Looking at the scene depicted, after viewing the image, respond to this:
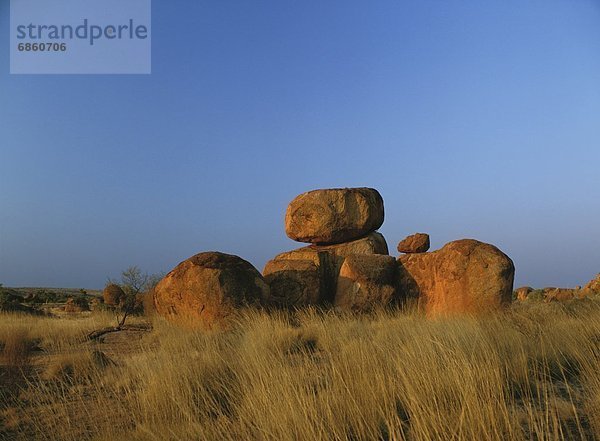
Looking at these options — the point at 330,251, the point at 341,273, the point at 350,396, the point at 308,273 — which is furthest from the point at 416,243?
the point at 350,396

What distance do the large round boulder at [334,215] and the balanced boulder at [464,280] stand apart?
2777 millimetres

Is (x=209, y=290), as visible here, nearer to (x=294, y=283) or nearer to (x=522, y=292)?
(x=294, y=283)

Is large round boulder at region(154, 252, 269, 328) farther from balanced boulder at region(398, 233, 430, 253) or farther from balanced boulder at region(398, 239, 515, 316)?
balanced boulder at region(398, 233, 430, 253)

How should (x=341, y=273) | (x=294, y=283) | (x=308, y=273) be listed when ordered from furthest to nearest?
(x=341, y=273)
(x=308, y=273)
(x=294, y=283)

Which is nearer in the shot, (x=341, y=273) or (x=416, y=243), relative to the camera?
(x=341, y=273)

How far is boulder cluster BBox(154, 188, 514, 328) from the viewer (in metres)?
11.5

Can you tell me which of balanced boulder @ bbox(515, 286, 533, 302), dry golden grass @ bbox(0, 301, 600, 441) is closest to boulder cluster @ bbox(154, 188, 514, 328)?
dry golden grass @ bbox(0, 301, 600, 441)

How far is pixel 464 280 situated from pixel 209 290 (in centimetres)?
675

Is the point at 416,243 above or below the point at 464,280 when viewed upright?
above

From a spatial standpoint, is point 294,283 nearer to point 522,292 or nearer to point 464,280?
point 464,280

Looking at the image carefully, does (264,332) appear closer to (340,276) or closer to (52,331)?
(340,276)

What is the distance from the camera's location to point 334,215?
15.8m

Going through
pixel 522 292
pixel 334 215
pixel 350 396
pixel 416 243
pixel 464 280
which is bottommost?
pixel 522 292

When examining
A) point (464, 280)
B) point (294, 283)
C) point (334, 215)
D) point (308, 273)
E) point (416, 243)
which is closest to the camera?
point (464, 280)
